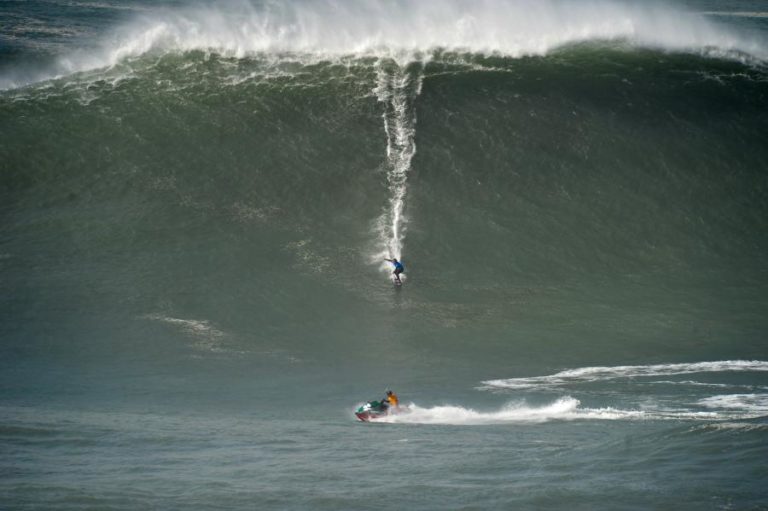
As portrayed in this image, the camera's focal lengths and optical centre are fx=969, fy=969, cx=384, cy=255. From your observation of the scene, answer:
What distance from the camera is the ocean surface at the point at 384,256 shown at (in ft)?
59.0

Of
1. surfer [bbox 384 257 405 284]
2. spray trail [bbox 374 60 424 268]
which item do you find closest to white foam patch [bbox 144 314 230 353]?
surfer [bbox 384 257 405 284]

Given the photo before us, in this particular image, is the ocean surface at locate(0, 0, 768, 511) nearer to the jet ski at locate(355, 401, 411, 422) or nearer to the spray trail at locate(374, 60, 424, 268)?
the spray trail at locate(374, 60, 424, 268)

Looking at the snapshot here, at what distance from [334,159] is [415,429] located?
12364 mm

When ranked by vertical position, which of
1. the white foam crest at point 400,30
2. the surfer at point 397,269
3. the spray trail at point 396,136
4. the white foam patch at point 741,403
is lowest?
the white foam patch at point 741,403

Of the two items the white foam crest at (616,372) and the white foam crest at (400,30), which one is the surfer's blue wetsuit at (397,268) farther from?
the white foam crest at (400,30)

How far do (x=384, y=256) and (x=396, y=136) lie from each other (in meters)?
5.96

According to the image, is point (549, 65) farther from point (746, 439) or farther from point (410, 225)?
point (746, 439)

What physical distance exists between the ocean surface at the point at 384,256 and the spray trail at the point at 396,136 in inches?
3.7

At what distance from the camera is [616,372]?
73.6 ft

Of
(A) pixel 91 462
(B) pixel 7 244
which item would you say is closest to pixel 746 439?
(A) pixel 91 462

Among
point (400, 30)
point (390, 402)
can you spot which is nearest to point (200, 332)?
point (390, 402)

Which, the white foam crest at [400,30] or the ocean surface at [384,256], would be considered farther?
the white foam crest at [400,30]

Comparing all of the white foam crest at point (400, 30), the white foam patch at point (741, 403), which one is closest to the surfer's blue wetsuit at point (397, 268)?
the white foam patch at point (741, 403)

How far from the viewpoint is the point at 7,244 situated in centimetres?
2753
